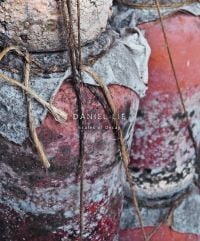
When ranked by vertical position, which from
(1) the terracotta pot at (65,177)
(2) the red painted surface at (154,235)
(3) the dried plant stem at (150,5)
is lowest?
(2) the red painted surface at (154,235)

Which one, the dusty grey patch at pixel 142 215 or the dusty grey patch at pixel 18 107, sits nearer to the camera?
the dusty grey patch at pixel 18 107

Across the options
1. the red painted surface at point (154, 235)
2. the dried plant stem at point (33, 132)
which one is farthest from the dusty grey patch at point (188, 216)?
the dried plant stem at point (33, 132)

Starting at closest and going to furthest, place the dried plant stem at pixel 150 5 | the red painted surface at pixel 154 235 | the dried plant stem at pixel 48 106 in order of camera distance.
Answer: the dried plant stem at pixel 48 106 → the dried plant stem at pixel 150 5 → the red painted surface at pixel 154 235

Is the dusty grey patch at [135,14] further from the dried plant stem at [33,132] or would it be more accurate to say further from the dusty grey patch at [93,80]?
the dried plant stem at [33,132]

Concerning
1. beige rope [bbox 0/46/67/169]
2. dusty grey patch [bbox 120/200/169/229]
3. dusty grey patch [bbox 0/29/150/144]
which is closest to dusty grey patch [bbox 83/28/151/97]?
dusty grey patch [bbox 0/29/150/144]

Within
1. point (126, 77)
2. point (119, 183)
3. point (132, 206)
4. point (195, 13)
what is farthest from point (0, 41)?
point (132, 206)

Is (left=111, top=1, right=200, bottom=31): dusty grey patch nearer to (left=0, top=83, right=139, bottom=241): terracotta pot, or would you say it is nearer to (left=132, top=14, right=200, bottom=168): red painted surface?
(left=132, top=14, right=200, bottom=168): red painted surface
